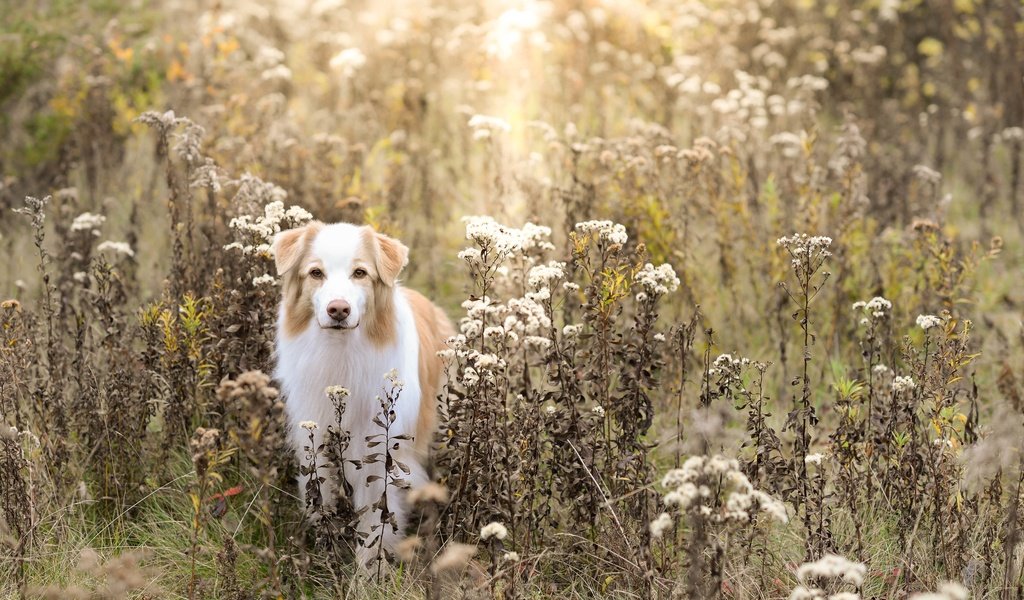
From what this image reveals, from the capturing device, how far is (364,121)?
26.4ft

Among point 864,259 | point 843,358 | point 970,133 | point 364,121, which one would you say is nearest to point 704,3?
point 970,133

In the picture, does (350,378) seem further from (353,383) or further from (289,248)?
(289,248)

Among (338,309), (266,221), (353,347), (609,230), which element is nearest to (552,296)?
(609,230)

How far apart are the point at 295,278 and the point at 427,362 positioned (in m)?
0.82

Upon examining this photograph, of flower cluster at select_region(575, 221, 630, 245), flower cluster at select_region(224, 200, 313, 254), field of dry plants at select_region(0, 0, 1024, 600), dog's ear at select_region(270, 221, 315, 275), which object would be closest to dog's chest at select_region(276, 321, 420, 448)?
field of dry plants at select_region(0, 0, 1024, 600)

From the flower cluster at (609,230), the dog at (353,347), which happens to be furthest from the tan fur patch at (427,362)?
the flower cluster at (609,230)

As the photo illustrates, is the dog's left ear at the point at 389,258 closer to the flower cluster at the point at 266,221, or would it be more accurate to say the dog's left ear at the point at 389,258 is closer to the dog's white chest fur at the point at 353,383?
the dog's white chest fur at the point at 353,383

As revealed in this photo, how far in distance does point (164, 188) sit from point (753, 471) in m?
5.43

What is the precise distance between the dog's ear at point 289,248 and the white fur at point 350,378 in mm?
50

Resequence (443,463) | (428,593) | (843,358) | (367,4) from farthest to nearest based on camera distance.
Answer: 1. (367,4)
2. (843,358)
3. (443,463)
4. (428,593)

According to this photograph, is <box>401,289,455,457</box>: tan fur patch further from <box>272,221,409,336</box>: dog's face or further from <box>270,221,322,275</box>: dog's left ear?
<box>270,221,322,275</box>: dog's left ear

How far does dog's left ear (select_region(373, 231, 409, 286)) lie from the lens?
152 inches

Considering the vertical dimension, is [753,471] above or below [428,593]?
above

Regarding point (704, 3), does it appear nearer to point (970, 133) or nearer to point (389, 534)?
point (970, 133)
